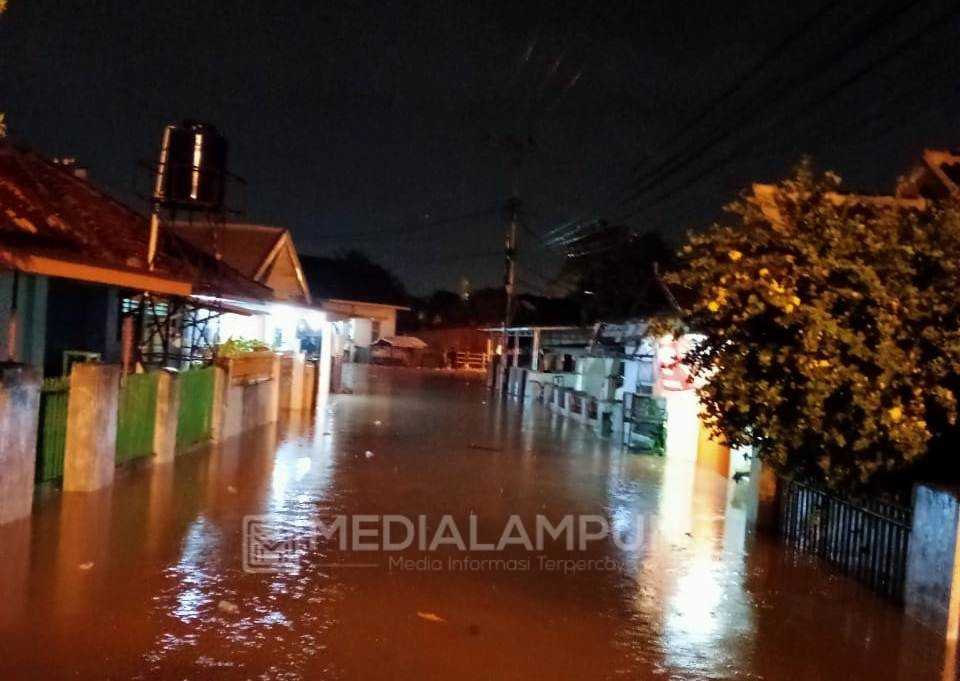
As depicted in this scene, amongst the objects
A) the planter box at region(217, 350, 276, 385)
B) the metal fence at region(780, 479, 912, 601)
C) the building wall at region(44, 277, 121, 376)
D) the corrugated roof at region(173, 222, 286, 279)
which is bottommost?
the metal fence at region(780, 479, 912, 601)

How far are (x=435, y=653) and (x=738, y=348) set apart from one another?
3967 mm

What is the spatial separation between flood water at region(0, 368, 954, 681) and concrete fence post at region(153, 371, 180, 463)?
265 mm

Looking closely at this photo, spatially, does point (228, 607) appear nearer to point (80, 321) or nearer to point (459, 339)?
point (80, 321)

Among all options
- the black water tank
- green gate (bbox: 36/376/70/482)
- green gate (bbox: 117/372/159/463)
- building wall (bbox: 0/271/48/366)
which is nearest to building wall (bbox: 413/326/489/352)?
the black water tank

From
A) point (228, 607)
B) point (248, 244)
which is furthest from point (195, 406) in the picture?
point (248, 244)

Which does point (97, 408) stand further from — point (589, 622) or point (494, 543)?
point (589, 622)

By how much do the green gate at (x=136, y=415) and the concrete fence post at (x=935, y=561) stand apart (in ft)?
28.2

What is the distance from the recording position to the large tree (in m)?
7.65

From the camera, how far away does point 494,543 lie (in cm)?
970

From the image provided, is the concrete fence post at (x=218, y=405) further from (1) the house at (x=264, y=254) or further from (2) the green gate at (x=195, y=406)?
(1) the house at (x=264, y=254)

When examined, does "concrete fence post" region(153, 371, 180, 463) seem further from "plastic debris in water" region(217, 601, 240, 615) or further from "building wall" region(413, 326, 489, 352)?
"building wall" region(413, 326, 489, 352)

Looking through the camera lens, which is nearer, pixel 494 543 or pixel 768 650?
pixel 768 650

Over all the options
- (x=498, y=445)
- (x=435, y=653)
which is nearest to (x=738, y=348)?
(x=435, y=653)

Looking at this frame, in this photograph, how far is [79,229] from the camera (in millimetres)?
12594
